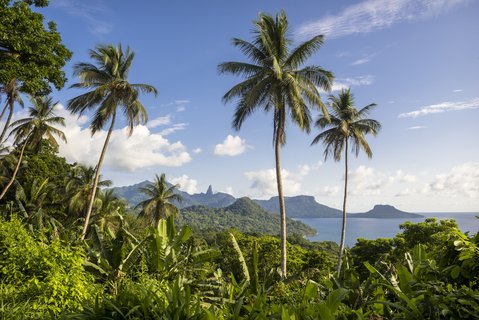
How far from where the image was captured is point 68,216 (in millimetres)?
30328

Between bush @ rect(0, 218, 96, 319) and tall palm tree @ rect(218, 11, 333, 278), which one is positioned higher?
tall palm tree @ rect(218, 11, 333, 278)

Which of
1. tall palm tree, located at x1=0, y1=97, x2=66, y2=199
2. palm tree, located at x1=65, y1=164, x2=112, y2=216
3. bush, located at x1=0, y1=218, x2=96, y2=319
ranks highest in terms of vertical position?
tall palm tree, located at x1=0, y1=97, x2=66, y2=199

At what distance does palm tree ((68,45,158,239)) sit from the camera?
805 inches

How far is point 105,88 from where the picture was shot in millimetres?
20453

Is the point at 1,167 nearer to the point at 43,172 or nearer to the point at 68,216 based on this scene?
the point at 43,172

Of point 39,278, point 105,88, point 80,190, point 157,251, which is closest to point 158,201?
point 80,190

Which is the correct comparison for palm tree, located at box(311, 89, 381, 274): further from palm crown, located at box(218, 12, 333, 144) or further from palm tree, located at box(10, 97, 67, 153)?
palm tree, located at box(10, 97, 67, 153)

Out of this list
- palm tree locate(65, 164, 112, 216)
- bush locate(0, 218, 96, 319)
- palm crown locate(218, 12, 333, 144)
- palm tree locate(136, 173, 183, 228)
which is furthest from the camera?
palm tree locate(136, 173, 183, 228)

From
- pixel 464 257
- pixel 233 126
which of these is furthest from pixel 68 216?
pixel 464 257

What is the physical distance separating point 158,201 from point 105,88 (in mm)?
16097

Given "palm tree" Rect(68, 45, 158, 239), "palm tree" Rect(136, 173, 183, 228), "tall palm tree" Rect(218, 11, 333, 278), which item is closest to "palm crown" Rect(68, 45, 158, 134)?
"palm tree" Rect(68, 45, 158, 239)

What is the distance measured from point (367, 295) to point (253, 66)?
15115 mm

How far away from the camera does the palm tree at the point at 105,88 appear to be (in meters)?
20.5

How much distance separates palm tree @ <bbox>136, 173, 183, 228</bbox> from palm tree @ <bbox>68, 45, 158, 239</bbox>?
513 inches
